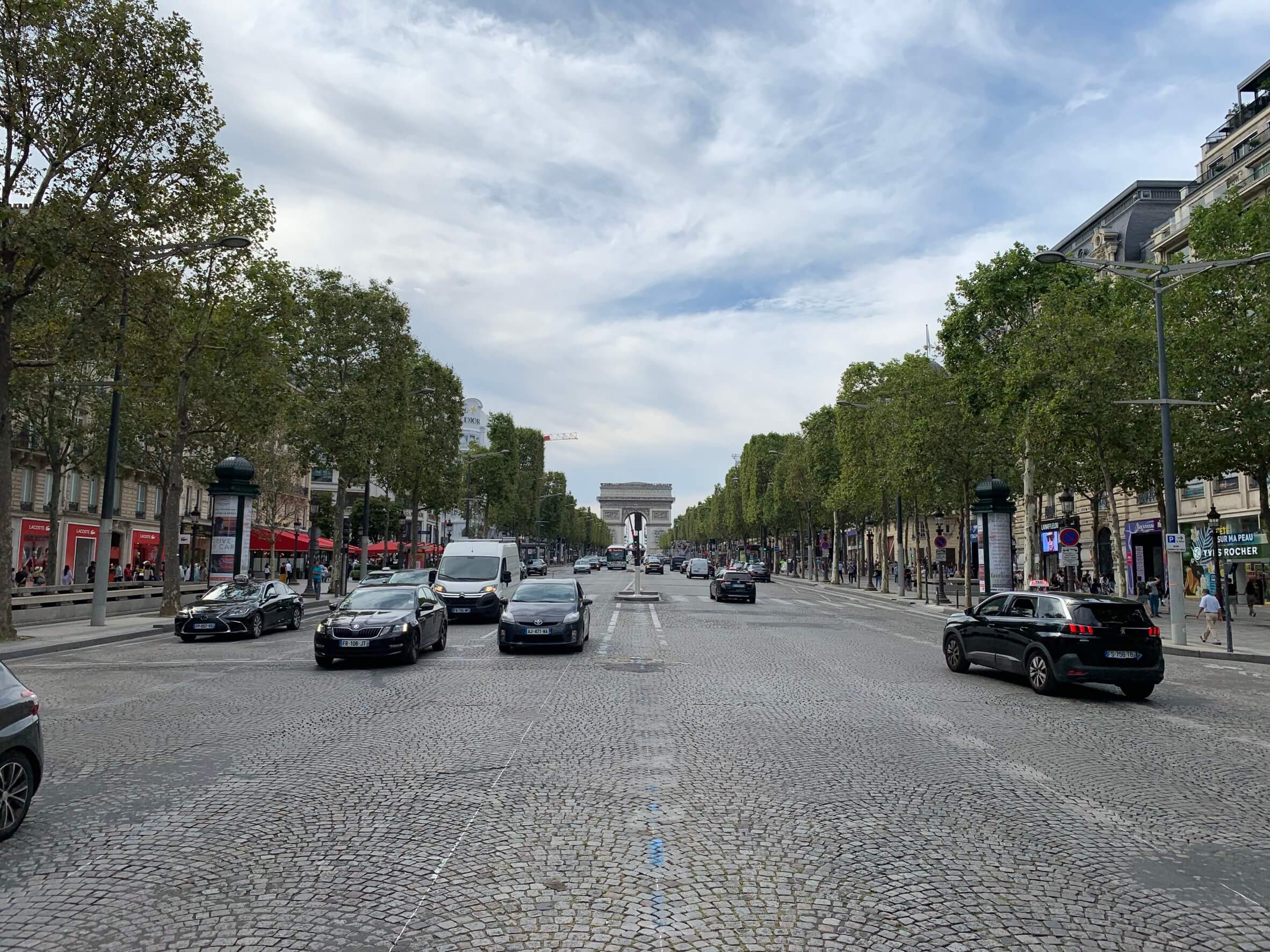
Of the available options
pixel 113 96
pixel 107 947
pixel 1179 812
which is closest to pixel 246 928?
pixel 107 947

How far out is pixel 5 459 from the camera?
21.0 meters

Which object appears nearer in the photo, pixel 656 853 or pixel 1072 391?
pixel 656 853

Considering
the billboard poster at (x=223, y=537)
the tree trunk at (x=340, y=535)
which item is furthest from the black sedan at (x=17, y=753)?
the tree trunk at (x=340, y=535)

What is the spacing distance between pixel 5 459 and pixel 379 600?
1022cm

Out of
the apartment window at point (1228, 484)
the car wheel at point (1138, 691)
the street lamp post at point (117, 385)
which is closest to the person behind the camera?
the car wheel at point (1138, 691)

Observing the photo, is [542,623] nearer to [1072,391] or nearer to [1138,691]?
[1138,691]

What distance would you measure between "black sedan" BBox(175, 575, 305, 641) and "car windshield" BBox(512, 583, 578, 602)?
23.4 feet

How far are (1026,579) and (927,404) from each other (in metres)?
15.5

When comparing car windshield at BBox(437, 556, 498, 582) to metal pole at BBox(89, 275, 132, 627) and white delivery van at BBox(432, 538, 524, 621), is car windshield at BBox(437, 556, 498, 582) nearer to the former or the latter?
white delivery van at BBox(432, 538, 524, 621)

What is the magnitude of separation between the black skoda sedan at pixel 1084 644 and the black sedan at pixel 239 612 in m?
16.8

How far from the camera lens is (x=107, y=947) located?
13.9ft

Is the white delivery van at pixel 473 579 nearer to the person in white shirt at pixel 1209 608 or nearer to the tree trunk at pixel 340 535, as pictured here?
the tree trunk at pixel 340 535

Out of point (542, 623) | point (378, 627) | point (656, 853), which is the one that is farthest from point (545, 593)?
point (656, 853)

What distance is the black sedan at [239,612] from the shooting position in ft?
71.9
